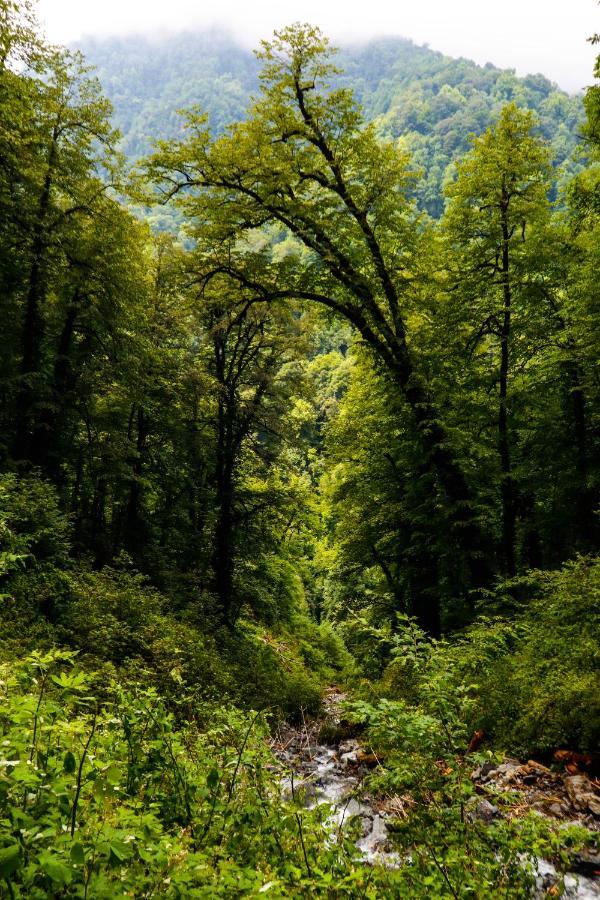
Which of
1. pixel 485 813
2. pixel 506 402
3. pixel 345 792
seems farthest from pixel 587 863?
pixel 506 402

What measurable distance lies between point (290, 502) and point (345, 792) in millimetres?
9484

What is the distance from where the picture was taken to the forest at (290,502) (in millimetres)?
3268

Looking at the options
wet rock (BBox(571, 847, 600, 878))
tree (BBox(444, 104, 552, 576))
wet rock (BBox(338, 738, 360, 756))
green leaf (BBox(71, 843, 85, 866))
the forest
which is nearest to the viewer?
green leaf (BBox(71, 843, 85, 866))

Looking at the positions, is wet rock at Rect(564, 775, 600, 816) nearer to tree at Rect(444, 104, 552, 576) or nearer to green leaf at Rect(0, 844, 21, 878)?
green leaf at Rect(0, 844, 21, 878)

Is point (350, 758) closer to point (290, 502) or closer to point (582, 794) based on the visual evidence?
point (582, 794)

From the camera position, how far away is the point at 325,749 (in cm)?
923

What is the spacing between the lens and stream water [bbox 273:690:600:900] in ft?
12.3

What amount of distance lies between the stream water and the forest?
5 cm

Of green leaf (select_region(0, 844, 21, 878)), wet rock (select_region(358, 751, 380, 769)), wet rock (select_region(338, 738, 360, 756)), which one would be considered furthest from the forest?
wet rock (select_region(338, 738, 360, 756))

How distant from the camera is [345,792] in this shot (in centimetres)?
646

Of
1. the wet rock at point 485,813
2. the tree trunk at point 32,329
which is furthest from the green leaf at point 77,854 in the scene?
the tree trunk at point 32,329

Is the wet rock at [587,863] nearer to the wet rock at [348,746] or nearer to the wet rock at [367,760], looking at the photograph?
the wet rock at [367,760]

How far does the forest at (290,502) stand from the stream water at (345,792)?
0.05 m

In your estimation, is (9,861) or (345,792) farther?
(345,792)
